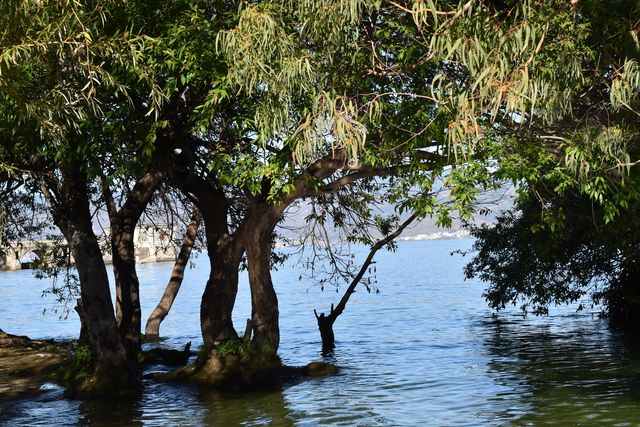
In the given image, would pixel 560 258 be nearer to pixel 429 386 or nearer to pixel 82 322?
pixel 429 386

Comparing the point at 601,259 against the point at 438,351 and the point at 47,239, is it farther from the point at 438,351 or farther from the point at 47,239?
the point at 47,239

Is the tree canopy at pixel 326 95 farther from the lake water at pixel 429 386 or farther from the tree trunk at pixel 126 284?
the tree trunk at pixel 126 284

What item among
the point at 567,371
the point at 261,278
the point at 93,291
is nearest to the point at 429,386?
the point at 567,371

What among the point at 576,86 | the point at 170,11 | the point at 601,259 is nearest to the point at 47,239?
the point at 170,11

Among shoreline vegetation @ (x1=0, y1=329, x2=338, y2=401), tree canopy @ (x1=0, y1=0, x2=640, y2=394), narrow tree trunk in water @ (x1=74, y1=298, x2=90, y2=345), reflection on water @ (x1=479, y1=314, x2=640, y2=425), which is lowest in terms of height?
reflection on water @ (x1=479, y1=314, x2=640, y2=425)

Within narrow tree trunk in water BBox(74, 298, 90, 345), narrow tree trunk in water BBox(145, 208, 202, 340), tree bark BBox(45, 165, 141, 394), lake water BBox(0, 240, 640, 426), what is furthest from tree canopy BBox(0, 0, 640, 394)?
narrow tree trunk in water BBox(145, 208, 202, 340)

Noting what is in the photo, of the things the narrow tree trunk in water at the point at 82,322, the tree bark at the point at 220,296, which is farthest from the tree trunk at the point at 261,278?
the narrow tree trunk in water at the point at 82,322

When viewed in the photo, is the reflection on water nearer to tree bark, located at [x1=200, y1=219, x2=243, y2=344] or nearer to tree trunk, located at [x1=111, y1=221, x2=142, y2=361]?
tree bark, located at [x1=200, y1=219, x2=243, y2=344]

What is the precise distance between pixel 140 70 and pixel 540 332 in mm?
20914

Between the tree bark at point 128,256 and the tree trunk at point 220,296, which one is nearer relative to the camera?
the tree trunk at point 220,296

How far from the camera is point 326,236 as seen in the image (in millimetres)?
23734

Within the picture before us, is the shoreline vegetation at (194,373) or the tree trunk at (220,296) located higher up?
the tree trunk at (220,296)

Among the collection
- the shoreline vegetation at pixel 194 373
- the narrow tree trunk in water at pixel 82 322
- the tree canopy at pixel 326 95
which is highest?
the tree canopy at pixel 326 95

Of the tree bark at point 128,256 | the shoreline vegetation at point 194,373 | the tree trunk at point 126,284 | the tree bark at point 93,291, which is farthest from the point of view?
the tree trunk at point 126,284
